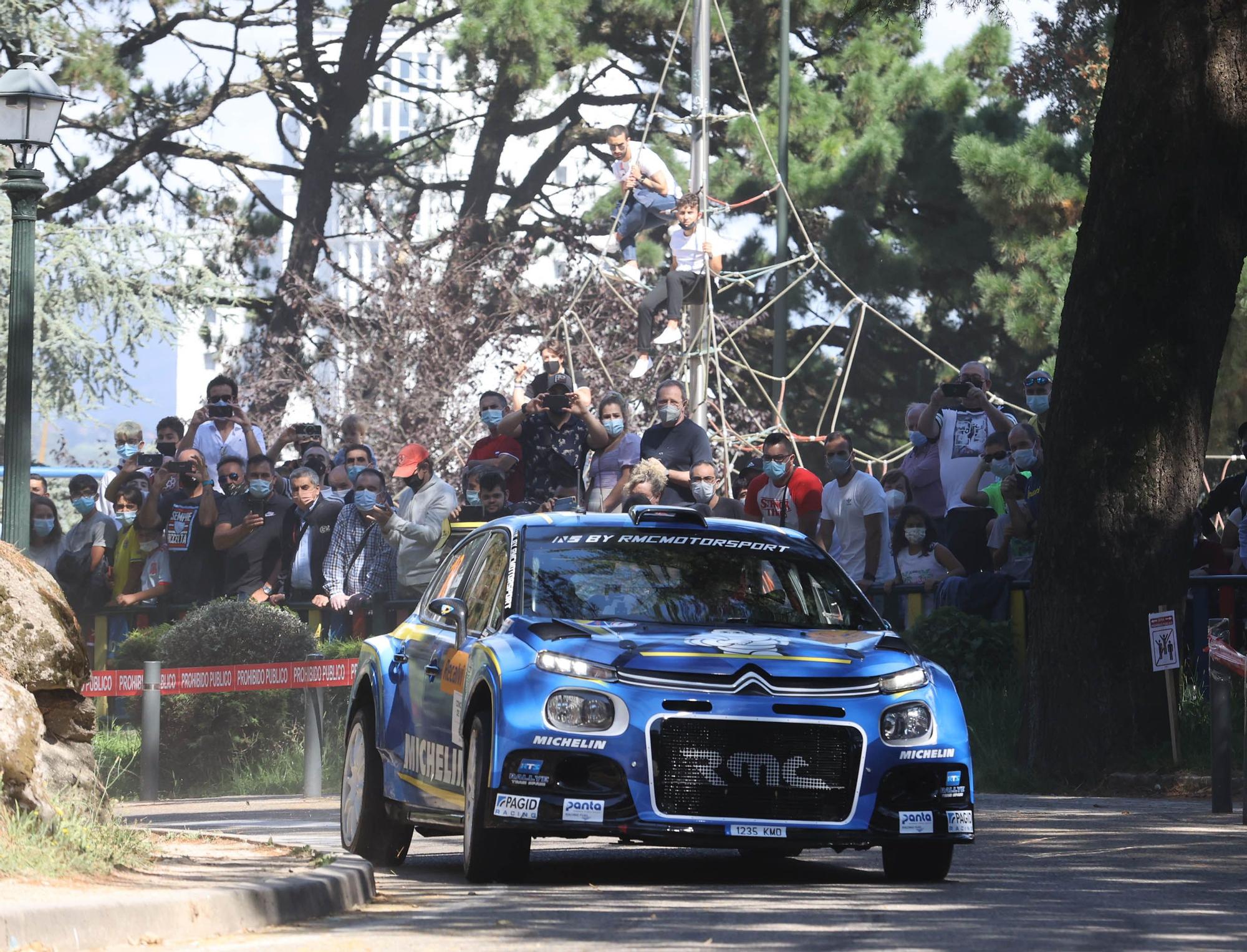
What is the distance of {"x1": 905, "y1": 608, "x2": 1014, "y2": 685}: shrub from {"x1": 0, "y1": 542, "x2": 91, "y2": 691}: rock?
7720mm

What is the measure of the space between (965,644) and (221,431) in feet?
29.9

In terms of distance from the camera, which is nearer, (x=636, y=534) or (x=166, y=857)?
(x=166, y=857)

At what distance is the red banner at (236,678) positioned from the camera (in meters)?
17.9

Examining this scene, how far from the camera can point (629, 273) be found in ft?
87.0

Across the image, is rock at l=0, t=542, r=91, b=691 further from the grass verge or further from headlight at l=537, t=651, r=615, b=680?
headlight at l=537, t=651, r=615, b=680

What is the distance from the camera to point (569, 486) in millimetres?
19266

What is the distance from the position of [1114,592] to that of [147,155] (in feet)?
94.0

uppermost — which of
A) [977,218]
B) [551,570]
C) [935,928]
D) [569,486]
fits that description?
[977,218]

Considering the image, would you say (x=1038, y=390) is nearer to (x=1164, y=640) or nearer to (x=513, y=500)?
(x=513, y=500)

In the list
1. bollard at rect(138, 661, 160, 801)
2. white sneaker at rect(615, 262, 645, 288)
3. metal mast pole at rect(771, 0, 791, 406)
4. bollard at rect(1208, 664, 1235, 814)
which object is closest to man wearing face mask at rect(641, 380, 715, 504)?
bollard at rect(138, 661, 160, 801)

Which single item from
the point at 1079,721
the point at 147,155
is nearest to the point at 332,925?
the point at 1079,721

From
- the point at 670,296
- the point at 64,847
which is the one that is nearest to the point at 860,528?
the point at 670,296

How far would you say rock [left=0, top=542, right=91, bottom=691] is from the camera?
9555 millimetres

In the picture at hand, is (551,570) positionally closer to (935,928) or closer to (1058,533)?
(935,928)
